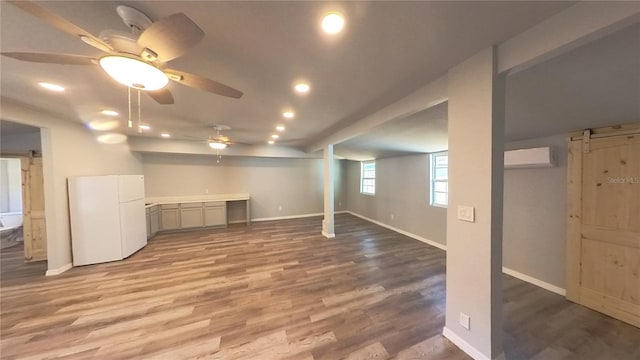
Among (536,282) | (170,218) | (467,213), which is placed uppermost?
(467,213)

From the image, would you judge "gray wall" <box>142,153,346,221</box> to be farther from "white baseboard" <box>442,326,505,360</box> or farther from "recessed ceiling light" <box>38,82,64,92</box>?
"white baseboard" <box>442,326,505,360</box>

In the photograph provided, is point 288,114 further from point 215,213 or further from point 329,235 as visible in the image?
point 215,213

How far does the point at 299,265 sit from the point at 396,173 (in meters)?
3.85

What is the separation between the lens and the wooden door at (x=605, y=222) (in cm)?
221

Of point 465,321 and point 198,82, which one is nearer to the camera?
point 198,82

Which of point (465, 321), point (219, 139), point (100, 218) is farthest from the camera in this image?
point (219, 139)

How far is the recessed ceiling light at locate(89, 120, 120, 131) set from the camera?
12.1ft

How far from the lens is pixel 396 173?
6.04m

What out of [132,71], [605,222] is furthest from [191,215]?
[605,222]

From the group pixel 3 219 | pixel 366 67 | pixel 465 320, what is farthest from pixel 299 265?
pixel 3 219

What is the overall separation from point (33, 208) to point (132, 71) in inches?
200

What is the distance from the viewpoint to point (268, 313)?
2.39m

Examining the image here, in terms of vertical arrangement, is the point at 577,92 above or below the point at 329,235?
above

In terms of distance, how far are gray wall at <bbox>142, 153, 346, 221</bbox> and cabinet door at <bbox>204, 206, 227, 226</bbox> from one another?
52cm
